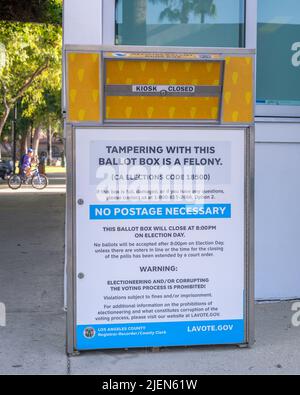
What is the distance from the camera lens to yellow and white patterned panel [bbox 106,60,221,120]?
467 centimetres

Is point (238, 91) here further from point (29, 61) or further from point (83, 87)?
point (29, 61)

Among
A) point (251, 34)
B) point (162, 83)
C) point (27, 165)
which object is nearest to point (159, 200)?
point (162, 83)

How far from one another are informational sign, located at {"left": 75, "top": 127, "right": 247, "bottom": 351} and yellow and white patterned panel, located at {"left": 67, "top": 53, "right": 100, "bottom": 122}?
133 millimetres

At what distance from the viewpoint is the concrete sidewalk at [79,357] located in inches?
187

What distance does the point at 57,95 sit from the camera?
1614 inches

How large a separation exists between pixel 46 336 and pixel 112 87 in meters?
2.25

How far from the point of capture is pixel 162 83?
473 cm

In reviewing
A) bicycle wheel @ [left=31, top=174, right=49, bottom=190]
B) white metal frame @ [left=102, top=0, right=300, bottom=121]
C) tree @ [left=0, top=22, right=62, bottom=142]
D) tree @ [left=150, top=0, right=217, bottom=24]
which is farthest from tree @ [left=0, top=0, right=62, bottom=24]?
white metal frame @ [left=102, top=0, right=300, bottom=121]

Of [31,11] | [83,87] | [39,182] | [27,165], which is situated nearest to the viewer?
[83,87]

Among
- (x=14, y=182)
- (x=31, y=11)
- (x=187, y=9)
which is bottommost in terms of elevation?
(x=14, y=182)

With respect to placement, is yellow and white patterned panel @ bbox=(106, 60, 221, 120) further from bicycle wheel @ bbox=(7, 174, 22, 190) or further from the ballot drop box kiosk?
bicycle wheel @ bbox=(7, 174, 22, 190)

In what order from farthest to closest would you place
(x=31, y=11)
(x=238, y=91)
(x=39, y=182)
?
1. (x=39, y=182)
2. (x=31, y=11)
3. (x=238, y=91)

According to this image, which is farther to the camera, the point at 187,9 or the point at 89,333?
the point at 187,9

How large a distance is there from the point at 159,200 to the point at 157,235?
263 mm
